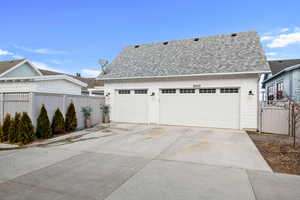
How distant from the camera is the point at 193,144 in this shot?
6156 mm

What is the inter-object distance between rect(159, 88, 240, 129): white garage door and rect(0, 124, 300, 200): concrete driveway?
12.3 ft

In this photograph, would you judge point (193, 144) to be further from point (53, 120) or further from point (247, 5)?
point (247, 5)

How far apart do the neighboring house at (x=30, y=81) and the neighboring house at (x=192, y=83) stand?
2.79 m

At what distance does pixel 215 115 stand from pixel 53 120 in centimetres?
864

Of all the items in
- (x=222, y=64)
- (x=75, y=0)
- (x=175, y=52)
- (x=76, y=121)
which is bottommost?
(x=76, y=121)

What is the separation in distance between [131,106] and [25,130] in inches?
247

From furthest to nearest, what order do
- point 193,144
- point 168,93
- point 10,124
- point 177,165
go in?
point 168,93 → point 10,124 → point 193,144 → point 177,165

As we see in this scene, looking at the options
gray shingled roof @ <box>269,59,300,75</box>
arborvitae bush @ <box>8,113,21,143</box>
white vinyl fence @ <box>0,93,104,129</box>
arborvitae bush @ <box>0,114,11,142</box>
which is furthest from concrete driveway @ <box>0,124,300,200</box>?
gray shingled roof @ <box>269,59,300,75</box>

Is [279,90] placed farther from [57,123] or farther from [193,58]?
[57,123]

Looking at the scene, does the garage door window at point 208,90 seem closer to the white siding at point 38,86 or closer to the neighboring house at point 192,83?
the neighboring house at point 192,83

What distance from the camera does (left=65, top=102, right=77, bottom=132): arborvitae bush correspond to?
834 cm

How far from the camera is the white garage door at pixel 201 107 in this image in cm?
933

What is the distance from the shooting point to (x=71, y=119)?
8477 mm

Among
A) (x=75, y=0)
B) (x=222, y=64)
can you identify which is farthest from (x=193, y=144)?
(x=75, y=0)
